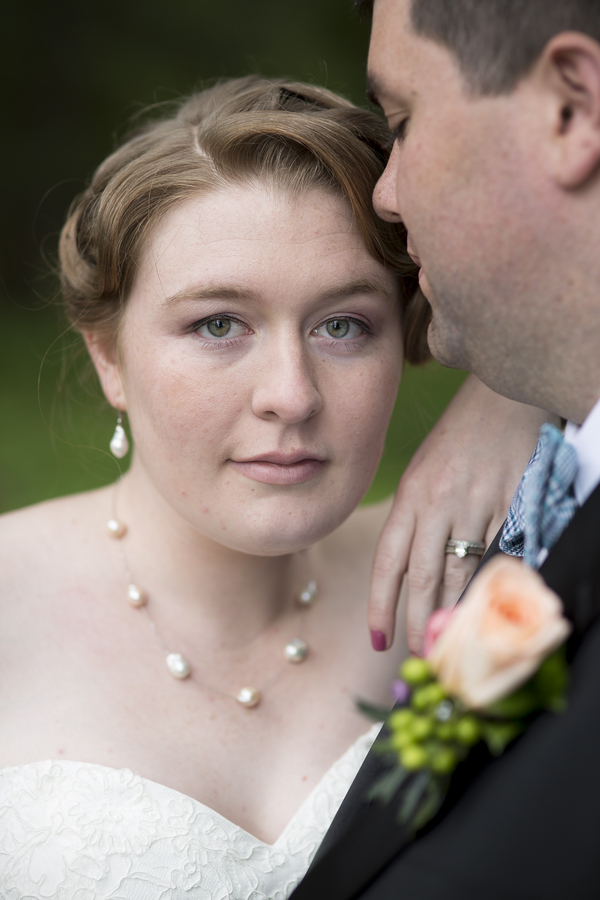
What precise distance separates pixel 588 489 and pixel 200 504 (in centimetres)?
93

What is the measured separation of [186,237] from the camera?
1.79m

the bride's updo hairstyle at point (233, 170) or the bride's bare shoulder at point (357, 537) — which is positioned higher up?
the bride's updo hairstyle at point (233, 170)

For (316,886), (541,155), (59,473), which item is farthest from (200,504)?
(59,473)

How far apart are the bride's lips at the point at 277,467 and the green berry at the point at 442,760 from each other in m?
0.87

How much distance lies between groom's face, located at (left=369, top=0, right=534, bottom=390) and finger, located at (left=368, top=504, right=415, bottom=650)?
0.59 meters

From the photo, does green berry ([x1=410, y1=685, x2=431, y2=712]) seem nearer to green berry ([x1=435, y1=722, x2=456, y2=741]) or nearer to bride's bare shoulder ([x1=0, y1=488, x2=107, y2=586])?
green berry ([x1=435, y1=722, x2=456, y2=741])

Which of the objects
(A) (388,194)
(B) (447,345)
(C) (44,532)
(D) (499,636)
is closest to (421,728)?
(D) (499,636)

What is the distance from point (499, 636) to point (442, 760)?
0.63ft

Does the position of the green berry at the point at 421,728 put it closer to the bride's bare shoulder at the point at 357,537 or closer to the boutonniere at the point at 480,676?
the boutonniere at the point at 480,676

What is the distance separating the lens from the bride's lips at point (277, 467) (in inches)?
69.8

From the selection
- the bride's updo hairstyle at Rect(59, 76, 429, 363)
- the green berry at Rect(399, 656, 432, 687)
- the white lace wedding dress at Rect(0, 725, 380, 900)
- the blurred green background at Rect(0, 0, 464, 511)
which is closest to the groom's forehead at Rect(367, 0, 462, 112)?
the bride's updo hairstyle at Rect(59, 76, 429, 363)

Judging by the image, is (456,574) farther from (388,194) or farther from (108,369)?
(108,369)

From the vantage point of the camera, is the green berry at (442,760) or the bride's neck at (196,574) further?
the bride's neck at (196,574)

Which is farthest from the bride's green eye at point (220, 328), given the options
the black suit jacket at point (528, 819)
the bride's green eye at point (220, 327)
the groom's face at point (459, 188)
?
the black suit jacket at point (528, 819)
